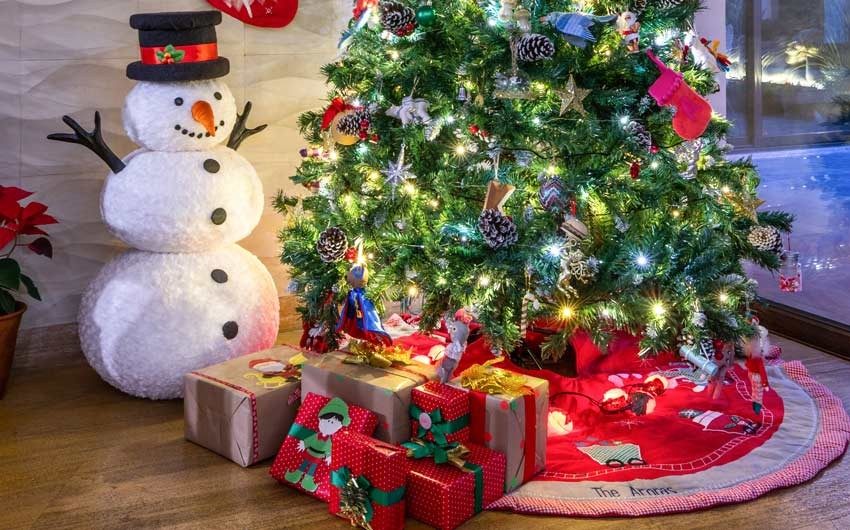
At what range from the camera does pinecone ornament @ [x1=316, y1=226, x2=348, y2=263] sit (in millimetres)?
2713

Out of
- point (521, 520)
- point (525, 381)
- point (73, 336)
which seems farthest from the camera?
point (73, 336)

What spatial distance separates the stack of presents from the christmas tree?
216 millimetres

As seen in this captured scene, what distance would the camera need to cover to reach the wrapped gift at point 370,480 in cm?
221

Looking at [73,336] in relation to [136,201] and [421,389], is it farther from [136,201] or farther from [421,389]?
[421,389]

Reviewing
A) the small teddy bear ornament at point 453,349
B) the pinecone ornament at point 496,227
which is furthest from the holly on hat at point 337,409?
the pinecone ornament at point 496,227

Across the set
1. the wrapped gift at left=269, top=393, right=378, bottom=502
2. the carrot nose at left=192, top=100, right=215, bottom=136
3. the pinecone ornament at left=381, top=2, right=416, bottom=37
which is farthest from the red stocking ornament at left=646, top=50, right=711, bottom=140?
the carrot nose at left=192, top=100, right=215, bottom=136

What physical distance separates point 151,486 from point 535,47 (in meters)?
1.48

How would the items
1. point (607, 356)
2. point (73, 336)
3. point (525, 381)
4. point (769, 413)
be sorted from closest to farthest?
point (525, 381)
point (769, 413)
point (607, 356)
point (73, 336)

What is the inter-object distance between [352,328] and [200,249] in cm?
79

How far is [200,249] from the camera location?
3.18 m

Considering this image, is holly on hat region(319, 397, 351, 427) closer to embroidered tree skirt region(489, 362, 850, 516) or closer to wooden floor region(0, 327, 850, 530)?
wooden floor region(0, 327, 850, 530)

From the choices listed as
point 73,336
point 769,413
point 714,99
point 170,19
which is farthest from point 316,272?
point 714,99

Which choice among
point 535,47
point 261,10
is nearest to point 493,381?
point 535,47

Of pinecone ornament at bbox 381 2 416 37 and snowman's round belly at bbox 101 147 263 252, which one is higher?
pinecone ornament at bbox 381 2 416 37
